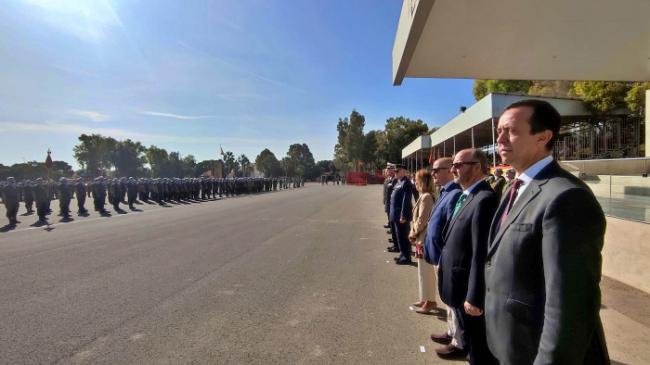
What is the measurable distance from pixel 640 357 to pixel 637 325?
0.91m

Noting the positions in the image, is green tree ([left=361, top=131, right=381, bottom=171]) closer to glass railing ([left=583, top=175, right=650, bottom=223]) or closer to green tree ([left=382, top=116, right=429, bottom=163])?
green tree ([left=382, top=116, right=429, bottom=163])

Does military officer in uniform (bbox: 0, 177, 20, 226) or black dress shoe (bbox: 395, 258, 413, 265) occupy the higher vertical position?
military officer in uniform (bbox: 0, 177, 20, 226)

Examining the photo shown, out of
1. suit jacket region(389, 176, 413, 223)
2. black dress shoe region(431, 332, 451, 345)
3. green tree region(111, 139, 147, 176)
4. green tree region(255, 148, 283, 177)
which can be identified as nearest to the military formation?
suit jacket region(389, 176, 413, 223)

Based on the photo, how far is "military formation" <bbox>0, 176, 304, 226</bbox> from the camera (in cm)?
1484

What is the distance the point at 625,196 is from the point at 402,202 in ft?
11.4

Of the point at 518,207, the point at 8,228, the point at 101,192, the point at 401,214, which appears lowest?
the point at 8,228

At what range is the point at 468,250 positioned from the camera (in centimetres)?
262

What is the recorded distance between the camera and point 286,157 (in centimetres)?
11431

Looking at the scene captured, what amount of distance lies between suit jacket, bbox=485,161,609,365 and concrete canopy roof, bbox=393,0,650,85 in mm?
4896

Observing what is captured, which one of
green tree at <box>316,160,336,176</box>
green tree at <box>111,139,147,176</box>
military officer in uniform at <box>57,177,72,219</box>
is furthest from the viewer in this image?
green tree at <box>316,160,336,176</box>

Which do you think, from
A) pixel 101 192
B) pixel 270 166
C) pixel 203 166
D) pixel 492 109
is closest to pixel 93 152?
pixel 203 166

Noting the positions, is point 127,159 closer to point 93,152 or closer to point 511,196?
point 93,152

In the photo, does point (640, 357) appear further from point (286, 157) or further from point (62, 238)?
point (286, 157)

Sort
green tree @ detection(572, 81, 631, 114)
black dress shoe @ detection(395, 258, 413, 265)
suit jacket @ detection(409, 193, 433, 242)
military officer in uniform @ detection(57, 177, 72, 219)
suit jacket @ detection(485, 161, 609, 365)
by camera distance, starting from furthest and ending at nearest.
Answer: military officer in uniform @ detection(57, 177, 72, 219) < green tree @ detection(572, 81, 631, 114) < black dress shoe @ detection(395, 258, 413, 265) < suit jacket @ detection(409, 193, 433, 242) < suit jacket @ detection(485, 161, 609, 365)
